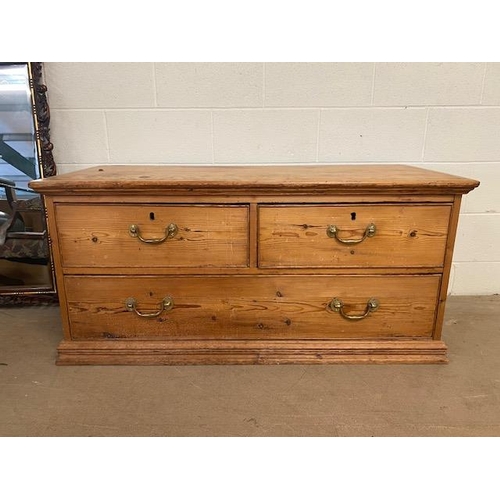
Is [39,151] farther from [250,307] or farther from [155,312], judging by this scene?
[250,307]

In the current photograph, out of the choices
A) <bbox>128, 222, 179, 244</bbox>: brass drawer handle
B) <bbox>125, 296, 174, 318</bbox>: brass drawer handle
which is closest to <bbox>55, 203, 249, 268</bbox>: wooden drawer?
<bbox>128, 222, 179, 244</bbox>: brass drawer handle

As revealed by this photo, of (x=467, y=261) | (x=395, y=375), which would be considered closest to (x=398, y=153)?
(x=467, y=261)

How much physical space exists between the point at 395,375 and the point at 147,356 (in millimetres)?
856

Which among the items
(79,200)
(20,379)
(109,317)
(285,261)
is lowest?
(20,379)

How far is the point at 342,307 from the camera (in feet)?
4.59

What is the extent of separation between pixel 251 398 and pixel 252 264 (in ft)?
1.39

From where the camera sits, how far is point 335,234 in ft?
4.35

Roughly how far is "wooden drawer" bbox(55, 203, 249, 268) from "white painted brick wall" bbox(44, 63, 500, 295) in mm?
565

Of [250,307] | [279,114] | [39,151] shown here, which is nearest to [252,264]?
[250,307]

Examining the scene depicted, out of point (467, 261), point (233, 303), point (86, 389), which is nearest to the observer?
point (86, 389)

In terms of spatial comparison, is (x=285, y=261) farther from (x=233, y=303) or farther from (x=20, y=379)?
(x=20, y=379)

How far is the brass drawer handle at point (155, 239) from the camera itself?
4.33ft

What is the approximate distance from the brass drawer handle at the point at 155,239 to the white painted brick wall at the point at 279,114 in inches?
22.9

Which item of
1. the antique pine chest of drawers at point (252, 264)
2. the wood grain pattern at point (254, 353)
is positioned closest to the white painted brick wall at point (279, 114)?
the antique pine chest of drawers at point (252, 264)
